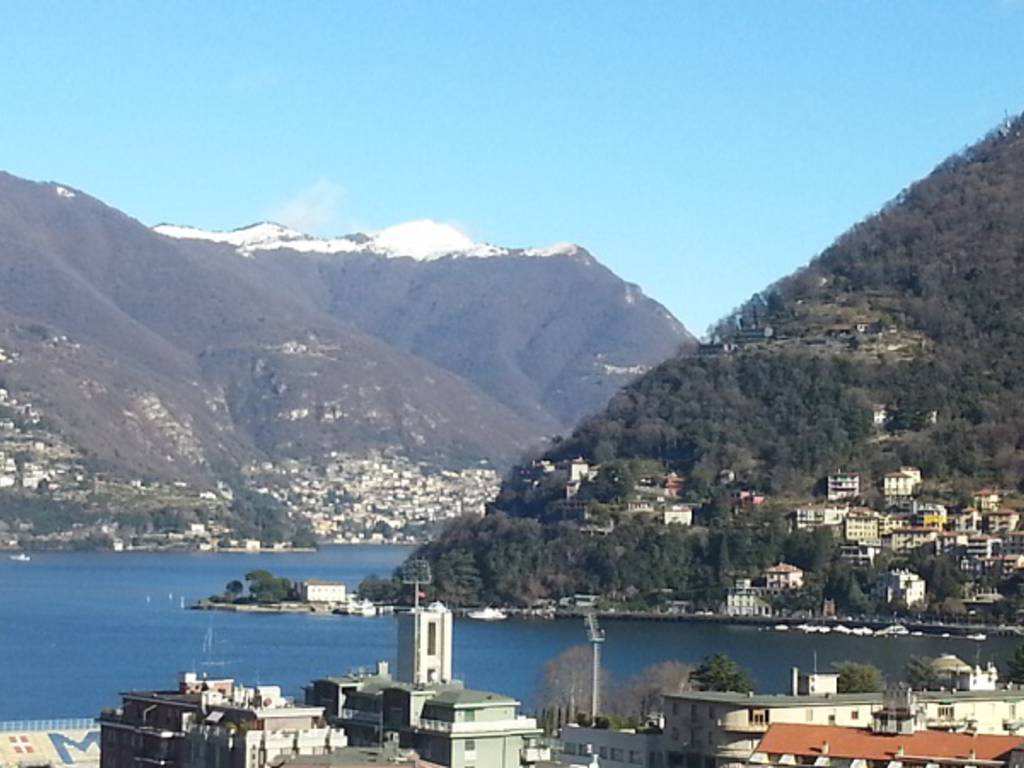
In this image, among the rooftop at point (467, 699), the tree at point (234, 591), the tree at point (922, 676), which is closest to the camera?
the rooftop at point (467, 699)

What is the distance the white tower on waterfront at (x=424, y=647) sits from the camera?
26.8 meters

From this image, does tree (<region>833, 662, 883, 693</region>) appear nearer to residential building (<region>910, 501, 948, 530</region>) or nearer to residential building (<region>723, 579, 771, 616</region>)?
residential building (<region>723, 579, 771, 616</region>)

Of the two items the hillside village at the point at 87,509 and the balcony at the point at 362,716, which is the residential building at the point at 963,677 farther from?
the hillside village at the point at 87,509

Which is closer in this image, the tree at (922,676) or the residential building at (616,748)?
the residential building at (616,748)

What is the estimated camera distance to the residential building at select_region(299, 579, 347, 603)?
100312mm

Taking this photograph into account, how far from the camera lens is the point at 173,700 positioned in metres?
26.9

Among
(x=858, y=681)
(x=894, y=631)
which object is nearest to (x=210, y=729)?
(x=858, y=681)

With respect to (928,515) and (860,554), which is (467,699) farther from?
(928,515)

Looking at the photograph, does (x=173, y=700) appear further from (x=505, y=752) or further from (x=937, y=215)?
(x=937, y=215)

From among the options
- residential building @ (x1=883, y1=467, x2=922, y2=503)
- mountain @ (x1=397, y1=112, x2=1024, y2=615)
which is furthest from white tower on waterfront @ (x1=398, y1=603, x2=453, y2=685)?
residential building @ (x1=883, y1=467, x2=922, y2=503)

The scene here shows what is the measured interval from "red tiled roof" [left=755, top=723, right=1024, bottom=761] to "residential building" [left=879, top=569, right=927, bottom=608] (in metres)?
62.8

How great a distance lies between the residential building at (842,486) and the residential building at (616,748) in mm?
70426

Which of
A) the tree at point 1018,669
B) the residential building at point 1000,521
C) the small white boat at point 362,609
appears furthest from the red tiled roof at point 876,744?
the small white boat at point 362,609

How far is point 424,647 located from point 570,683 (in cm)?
2246
